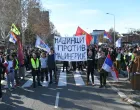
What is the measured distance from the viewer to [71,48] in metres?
15.5

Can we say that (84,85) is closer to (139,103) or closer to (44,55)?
(44,55)

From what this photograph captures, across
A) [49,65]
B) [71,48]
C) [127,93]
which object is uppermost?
[71,48]

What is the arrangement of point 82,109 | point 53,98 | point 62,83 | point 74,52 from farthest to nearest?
point 62,83
point 74,52
point 53,98
point 82,109

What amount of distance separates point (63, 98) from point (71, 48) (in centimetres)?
389

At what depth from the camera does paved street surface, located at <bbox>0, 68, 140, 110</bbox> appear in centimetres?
1049

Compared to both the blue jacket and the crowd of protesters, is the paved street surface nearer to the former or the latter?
the crowd of protesters

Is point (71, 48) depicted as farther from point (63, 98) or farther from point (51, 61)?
point (63, 98)

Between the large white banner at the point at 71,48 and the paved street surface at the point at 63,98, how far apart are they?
4.55 ft

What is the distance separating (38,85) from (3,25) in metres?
31.9

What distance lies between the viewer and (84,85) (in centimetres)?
1555

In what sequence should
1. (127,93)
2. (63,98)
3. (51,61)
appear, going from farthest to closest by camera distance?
1. (51,61)
2. (127,93)
3. (63,98)

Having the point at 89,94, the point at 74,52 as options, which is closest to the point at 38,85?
the point at 74,52

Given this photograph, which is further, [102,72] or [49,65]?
[49,65]

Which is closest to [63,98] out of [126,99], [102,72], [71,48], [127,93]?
[126,99]
